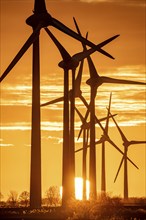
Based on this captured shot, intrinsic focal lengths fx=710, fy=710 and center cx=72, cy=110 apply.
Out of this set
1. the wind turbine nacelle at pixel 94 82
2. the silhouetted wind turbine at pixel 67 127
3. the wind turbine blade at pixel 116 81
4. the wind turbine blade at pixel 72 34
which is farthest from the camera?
the wind turbine nacelle at pixel 94 82

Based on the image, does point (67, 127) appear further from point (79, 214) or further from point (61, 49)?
point (79, 214)

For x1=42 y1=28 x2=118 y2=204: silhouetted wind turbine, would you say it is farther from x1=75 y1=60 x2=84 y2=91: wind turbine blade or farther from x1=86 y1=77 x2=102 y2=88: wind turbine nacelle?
x1=86 y1=77 x2=102 y2=88: wind turbine nacelle

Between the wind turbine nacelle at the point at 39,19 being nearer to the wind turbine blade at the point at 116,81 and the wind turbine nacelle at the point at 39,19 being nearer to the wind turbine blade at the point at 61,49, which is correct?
the wind turbine blade at the point at 61,49

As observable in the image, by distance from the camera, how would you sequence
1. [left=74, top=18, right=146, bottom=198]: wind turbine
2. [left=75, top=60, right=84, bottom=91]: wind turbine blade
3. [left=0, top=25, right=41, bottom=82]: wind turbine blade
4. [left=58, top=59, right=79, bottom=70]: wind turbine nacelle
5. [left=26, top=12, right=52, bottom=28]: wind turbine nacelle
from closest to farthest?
[left=0, top=25, right=41, bottom=82]: wind turbine blade → [left=26, top=12, right=52, bottom=28]: wind turbine nacelle → [left=58, top=59, right=79, bottom=70]: wind turbine nacelle → [left=74, top=18, right=146, bottom=198]: wind turbine → [left=75, top=60, right=84, bottom=91]: wind turbine blade

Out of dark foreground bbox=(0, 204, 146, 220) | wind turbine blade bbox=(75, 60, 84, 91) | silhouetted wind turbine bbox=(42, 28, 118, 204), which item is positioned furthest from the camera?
wind turbine blade bbox=(75, 60, 84, 91)

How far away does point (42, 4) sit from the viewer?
8844 centimetres

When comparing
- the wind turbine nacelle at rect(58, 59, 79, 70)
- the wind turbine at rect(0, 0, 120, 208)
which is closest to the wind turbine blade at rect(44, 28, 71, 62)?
the wind turbine nacelle at rect(58, 59, 79, 70)

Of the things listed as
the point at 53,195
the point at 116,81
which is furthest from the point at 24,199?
the point at 116,81

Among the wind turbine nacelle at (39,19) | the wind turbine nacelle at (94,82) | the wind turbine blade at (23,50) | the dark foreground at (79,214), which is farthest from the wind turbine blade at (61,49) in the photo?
the wind turbine nacelle at (94,82)

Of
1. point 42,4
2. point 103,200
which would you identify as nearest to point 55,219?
point 103,200

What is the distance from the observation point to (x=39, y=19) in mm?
86562

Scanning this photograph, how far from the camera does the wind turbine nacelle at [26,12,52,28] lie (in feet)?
283

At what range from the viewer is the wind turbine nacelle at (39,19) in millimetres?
86188

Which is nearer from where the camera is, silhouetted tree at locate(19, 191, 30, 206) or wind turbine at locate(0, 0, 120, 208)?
wind turbine at locate(0, 0, 120, 208)
